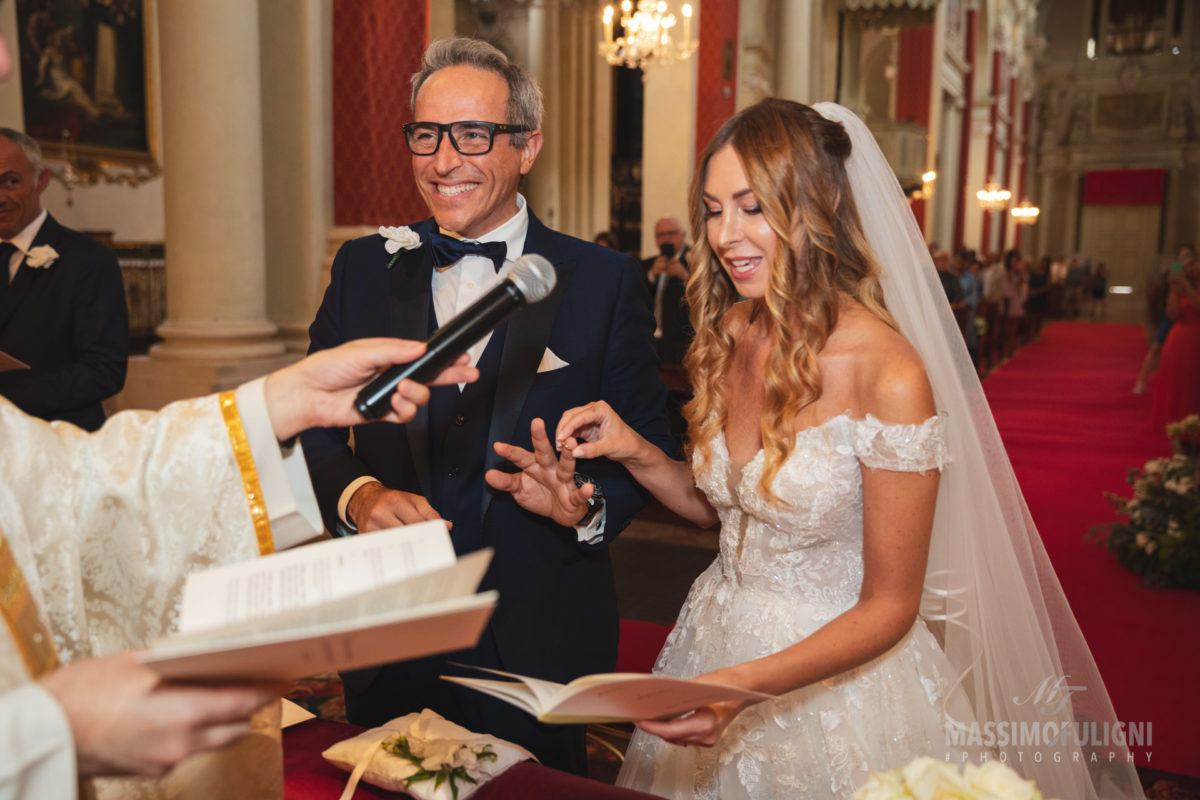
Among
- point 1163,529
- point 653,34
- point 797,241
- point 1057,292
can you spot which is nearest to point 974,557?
point 797,241

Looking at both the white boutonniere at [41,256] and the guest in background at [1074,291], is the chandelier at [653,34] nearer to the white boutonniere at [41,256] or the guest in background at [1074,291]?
the white boutonniere at [41,256]

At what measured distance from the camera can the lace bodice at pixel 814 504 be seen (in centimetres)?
174

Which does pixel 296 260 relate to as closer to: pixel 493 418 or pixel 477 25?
pixel 493 418

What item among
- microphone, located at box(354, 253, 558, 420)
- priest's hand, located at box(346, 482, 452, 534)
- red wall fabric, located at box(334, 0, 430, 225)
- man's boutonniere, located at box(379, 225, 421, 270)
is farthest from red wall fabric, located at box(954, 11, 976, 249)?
microphone, located at box(354, 253, 558, 420)

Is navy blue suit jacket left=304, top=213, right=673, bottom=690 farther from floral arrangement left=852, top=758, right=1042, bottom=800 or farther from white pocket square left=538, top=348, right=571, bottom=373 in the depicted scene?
floral arrangement left=852, top=758, right=1042, bottom=800

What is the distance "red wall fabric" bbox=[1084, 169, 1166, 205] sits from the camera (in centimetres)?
2872

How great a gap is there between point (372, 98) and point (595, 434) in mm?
4244

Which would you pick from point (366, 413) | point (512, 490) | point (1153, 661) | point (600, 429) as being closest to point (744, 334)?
point (600, 429)

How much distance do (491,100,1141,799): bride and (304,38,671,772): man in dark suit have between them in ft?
0.58

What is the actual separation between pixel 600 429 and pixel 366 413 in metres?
0.69

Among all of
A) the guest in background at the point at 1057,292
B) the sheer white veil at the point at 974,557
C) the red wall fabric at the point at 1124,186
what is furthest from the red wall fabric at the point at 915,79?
the sheer white veil at the point at 974,557

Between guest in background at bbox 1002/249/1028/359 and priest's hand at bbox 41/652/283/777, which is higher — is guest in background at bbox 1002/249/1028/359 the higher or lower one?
the lower one

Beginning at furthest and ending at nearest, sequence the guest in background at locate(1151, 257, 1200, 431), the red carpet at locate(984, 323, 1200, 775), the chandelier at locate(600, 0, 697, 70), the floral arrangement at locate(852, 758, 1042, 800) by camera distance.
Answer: the chandelier at locate(600, 0, 697, 70) → the guest in background at locate(1151, 257, 1200, 431) → the red carpet at locate(984, 323, 1200, 775) → the floral arrangement at locate(852, 758, 1042, 800)

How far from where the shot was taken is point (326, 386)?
1359 mm
